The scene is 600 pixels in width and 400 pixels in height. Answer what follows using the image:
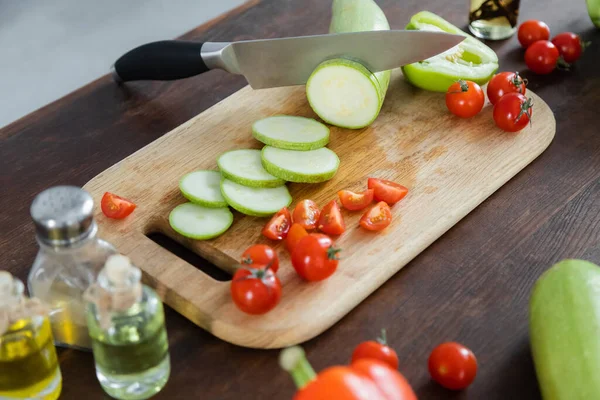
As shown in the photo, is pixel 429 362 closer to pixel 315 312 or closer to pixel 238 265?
pixel 315 312

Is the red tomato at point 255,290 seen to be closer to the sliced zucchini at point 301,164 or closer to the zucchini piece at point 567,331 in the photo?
the sliced zucchini at point 301,164

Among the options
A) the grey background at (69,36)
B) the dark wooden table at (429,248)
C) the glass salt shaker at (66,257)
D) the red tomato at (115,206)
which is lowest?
the grey background at (69,36)

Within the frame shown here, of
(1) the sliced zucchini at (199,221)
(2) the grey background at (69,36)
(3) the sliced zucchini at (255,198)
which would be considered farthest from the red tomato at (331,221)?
(2) the grey background at (69,36)

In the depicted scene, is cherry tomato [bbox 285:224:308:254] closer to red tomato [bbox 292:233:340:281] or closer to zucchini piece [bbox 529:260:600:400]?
red tomato [bbox 292:233:340:281]

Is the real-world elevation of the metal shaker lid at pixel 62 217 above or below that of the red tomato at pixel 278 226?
above

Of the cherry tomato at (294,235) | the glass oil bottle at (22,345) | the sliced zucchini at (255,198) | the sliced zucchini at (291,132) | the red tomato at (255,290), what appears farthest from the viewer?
the sliced zucchini at (291,132)

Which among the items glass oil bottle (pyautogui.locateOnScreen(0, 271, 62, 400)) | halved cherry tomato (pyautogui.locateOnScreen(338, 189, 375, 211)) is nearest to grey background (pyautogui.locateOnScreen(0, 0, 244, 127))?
halved cherry tomato (pyautogui.locateOnScreen(338, 189, 375, 211))

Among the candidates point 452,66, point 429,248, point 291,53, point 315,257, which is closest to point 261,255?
point 315,257
